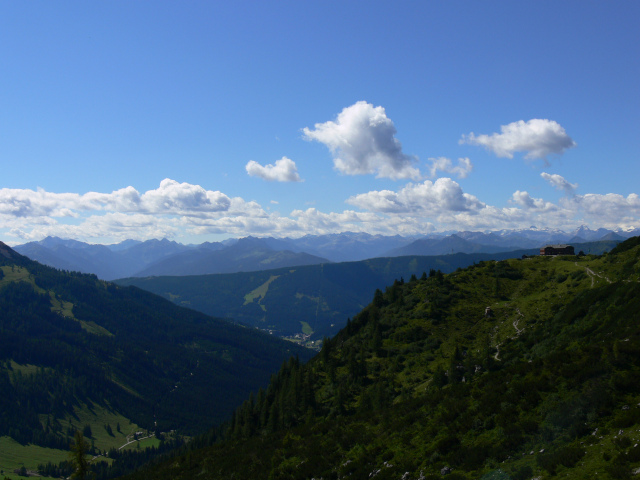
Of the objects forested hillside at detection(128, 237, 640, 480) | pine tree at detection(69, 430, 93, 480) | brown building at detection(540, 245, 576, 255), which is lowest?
pine tree at detection(69, 430, 93, 480)

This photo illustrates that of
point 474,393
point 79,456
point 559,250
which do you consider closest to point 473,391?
point 474,393

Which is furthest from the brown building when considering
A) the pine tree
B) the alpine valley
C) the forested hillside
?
the pine tree

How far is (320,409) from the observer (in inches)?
3433

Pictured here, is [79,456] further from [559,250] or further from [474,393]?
[559,250]

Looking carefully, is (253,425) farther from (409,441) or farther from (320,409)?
(409,441)

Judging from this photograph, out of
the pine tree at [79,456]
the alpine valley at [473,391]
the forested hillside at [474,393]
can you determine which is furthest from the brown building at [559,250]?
the pine tree at [79,456]

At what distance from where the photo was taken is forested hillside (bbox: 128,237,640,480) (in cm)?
2639

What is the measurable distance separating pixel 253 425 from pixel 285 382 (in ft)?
44.9

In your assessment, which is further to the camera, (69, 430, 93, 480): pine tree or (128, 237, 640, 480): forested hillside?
(69, 430, 93, 480): pine tree

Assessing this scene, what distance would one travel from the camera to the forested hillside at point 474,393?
2639 cm

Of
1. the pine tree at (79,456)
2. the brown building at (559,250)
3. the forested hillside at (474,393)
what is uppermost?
the brown building at (559,250)

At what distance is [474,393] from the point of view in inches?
1531

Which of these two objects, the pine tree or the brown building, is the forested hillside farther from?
the brown building

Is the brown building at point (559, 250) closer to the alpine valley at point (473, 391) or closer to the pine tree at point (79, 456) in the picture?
the alpine valley at point (473, 391)
